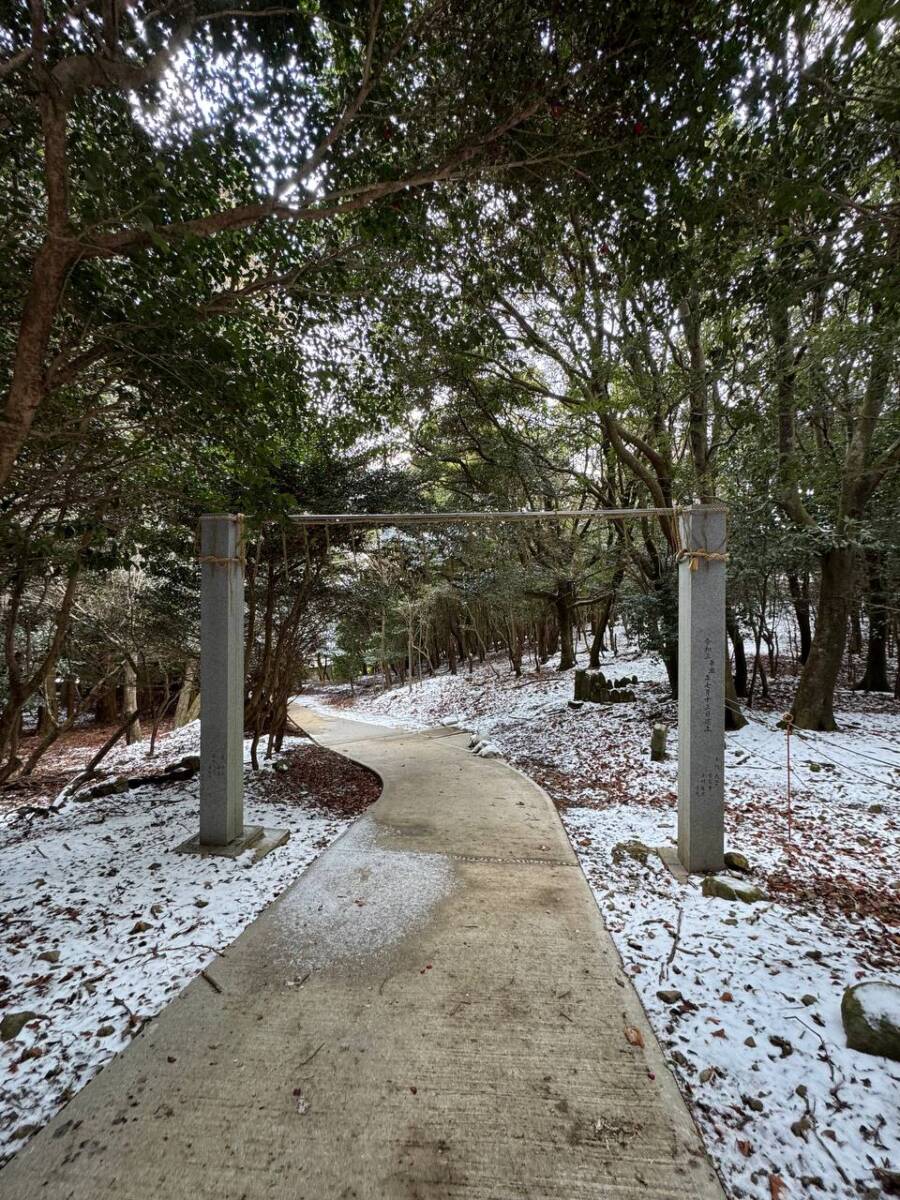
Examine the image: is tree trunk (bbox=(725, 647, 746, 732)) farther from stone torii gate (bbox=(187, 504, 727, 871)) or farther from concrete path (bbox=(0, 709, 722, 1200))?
concrete path (bbox=(0, 709, 722, 1200))

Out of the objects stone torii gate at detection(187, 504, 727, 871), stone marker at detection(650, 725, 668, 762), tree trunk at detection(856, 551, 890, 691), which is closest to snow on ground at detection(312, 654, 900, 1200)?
stone marker at detection(650, 725, 668, 762)

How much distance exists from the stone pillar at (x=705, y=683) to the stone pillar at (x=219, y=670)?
138 inches

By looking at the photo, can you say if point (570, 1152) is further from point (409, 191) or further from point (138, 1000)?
point (409, 191)

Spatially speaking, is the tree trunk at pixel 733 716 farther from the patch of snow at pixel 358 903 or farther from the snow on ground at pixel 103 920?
the snow on ground at pixel 103 920

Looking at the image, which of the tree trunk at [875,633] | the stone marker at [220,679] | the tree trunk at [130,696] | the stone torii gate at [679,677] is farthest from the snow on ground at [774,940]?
the tree trunk at [130,696]

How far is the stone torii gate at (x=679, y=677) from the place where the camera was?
355 cm

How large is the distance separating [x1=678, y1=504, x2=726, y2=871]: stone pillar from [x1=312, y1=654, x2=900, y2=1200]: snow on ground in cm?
36

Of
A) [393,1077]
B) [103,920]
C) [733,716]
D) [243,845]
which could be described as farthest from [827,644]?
[103,920]

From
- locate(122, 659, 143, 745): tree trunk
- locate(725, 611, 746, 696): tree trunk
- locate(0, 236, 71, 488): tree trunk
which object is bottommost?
locate(122, 659, 143, 745): tree trunk

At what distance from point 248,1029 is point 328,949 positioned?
0.60 m

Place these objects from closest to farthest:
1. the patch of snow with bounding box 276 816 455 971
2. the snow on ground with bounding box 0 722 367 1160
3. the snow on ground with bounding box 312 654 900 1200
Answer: the snow on ground with bounding box 312 654 900 1200 < the snow on ground with bounding box 0 722 367 1160 < the patch of snow with bounding box 276 816 455 971

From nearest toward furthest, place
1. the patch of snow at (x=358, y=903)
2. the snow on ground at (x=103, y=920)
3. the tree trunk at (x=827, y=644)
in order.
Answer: the snow on ground at (x=103, y=920), the patch of snow at (x=358, y=903), the tree trunk at (x=827, y=644)

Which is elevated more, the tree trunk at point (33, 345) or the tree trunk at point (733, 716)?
the tree trunk at point (33, 345)

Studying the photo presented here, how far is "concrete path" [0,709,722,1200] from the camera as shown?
152cm
